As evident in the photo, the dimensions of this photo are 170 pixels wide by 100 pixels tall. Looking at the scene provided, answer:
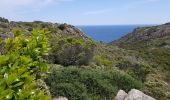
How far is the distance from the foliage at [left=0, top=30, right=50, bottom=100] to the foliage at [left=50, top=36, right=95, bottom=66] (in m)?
17.8

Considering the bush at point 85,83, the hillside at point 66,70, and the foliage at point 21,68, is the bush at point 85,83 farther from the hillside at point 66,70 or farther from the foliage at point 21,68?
the foliage at point 21,68

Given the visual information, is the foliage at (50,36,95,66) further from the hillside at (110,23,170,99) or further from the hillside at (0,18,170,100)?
the hillside at (110,23,170,99)

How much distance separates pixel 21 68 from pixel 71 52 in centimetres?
1989

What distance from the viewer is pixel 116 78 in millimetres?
20141

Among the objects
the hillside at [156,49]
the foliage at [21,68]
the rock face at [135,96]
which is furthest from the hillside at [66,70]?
the hillside at [156,49]

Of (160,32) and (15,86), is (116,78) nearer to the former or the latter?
(15,86)

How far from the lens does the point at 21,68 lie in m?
5.09

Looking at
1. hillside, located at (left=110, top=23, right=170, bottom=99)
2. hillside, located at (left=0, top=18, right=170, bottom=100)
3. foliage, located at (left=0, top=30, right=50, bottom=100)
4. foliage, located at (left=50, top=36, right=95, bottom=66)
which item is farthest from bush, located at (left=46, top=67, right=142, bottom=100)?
foliage, located at (left=0, top=30, right=50, bottom=100)

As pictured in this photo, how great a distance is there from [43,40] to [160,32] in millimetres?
92455

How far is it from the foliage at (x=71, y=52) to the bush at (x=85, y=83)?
15.3 ft

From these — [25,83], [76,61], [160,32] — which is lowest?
[160,32]

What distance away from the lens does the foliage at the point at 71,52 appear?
80.8 feet

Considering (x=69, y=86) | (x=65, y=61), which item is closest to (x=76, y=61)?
(x=65, y=61)

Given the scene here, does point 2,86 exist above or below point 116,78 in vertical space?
above
